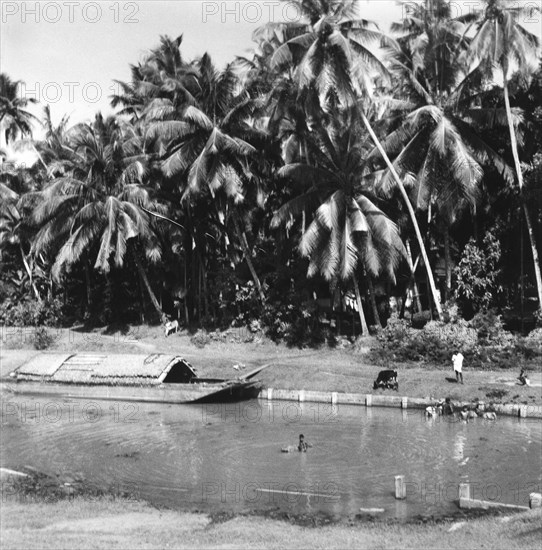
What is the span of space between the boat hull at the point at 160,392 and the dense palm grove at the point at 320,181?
7.05 meters

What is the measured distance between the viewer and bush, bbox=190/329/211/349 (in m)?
39.1

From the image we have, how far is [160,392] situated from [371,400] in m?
8.57

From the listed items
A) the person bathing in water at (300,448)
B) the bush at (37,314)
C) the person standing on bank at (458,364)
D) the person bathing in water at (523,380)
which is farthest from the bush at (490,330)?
the bush at (37,314)

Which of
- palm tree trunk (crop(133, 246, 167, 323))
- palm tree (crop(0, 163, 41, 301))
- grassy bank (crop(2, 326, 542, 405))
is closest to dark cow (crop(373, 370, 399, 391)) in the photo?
grassy bank (crop(2, 326, 542, 405))

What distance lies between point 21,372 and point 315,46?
19729mm

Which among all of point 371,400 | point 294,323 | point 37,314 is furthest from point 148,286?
point 371,400

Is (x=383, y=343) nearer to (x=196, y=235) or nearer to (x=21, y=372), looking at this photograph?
(x=196, y=235)

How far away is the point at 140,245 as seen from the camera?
44156mm

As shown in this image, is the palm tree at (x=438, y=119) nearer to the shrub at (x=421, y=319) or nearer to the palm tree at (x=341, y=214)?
the palm tree at (x=341, y=214)

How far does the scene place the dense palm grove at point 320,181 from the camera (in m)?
32.1

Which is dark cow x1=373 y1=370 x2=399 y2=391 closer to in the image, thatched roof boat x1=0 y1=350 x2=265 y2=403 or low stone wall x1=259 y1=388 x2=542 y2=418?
low stone wall x1=259 y1=388 x2=542 y2=418

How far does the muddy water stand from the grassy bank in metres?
1.56

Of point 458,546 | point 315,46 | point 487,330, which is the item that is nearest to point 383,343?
point 487,330

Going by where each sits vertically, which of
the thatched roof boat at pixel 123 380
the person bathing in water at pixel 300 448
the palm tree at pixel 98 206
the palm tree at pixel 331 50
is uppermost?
the palm tree at pixel 331 50
